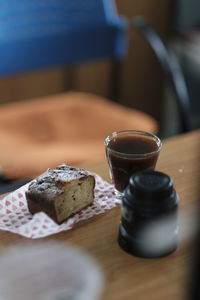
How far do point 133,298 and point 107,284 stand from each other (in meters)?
0.05

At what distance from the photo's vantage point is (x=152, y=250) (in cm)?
104

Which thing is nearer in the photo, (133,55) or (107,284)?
(107,284)

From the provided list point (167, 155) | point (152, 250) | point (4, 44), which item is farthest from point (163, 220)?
point (4, 44)

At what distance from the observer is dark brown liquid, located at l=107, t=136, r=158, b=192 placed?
1177 mm

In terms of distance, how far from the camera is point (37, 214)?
1.09m

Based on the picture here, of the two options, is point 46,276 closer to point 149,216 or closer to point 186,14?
point 149,216

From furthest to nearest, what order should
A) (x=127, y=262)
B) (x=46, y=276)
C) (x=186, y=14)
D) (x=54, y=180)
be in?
(x=186, y=14)
(x=54, y=180)
(x=127, y=262)
(x=46, y=276)

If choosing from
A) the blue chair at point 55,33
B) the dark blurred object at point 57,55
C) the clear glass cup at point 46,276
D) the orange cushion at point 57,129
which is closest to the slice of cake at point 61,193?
the clear glass cup at point 46,276

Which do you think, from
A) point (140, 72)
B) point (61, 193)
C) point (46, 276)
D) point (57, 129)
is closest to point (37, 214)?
point (61, 193)

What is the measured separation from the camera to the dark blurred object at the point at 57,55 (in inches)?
89.7

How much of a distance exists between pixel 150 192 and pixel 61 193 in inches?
8.5

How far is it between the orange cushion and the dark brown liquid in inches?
30.3

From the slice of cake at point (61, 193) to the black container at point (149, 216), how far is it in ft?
0.43

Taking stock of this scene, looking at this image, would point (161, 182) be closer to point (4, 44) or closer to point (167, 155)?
point (167, 155)
